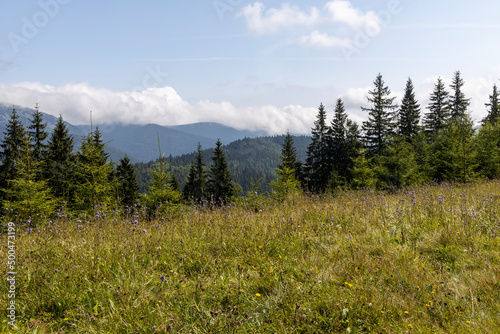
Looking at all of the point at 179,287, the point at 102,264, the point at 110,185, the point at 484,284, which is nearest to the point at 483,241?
the point at 484,284

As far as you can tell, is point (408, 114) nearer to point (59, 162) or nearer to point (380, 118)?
point (380, 118)

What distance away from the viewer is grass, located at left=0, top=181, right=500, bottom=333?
2690 millimetres

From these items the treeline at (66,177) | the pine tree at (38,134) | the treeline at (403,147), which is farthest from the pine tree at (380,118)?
the pine tree at (38,134)

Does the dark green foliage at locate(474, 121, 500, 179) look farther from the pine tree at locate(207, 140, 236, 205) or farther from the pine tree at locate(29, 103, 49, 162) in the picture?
the pine tree at locate(29, 103, 49, 162)

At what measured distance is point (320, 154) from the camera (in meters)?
43.5

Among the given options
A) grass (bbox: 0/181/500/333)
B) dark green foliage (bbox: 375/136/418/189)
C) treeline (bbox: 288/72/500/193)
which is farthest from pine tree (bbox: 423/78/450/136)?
grass (bbox: 0/181/500/333)

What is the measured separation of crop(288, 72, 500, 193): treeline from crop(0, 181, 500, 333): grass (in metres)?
8.61

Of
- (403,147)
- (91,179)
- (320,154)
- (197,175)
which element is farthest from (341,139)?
(91,179)

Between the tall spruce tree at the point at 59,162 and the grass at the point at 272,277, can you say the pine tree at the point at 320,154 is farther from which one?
the grass at the point at 272,277

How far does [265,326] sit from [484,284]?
258 centimetres

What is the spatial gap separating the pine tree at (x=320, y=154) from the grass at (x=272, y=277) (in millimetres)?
38816

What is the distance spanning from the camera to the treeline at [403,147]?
18.4 m

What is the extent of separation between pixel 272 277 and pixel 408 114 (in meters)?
43.6

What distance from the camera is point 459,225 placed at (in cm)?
462
